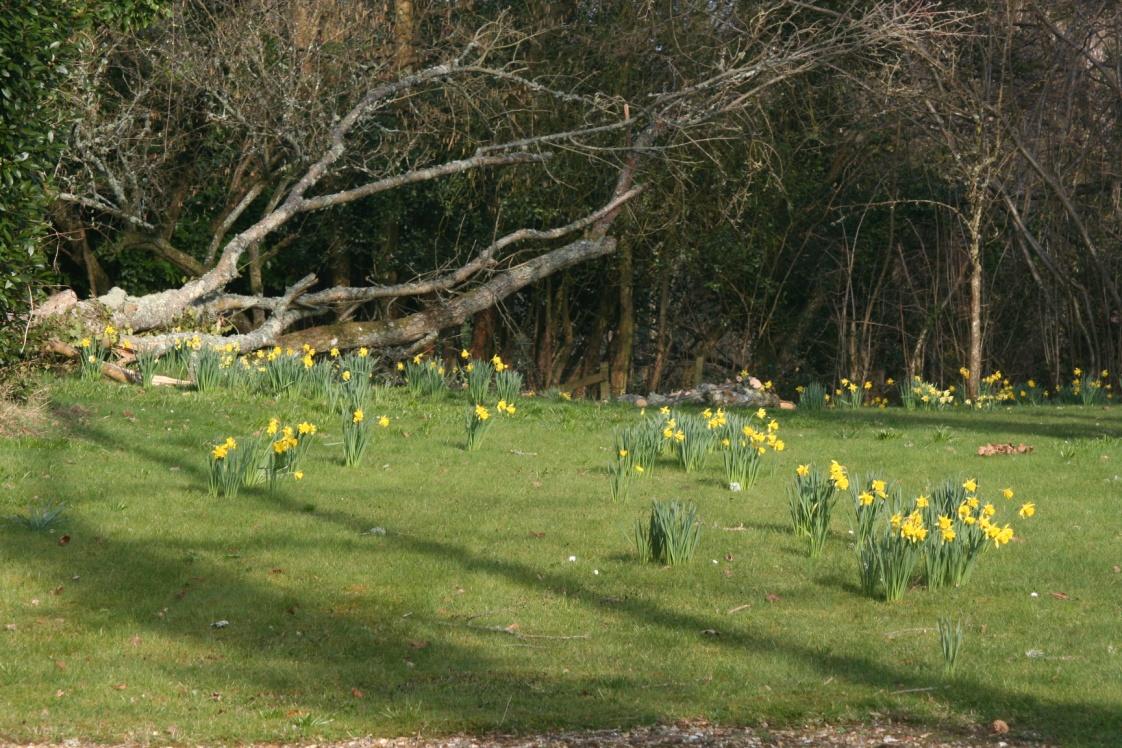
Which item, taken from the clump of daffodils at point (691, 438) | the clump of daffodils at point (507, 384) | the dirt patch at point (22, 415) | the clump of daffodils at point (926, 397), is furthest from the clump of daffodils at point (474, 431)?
the clump of daffodils at point (926, 397)

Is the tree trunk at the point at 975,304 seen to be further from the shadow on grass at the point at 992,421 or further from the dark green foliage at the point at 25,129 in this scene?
the dark green foliage at the point at 25,129

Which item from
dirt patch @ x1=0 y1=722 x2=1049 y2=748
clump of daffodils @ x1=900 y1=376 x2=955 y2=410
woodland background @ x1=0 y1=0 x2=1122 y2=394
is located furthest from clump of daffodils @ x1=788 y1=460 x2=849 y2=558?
Result: woodland background @ x1=0 y1=0 x2=1122 y2=394

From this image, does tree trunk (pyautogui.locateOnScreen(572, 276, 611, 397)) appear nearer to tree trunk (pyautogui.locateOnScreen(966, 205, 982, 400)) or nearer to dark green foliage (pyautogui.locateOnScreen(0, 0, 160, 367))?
tree trunk (pyautogui.locateOnScreen(966, 205, 982, 400))

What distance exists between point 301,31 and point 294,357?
19.0 feet

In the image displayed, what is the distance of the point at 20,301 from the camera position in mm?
11016

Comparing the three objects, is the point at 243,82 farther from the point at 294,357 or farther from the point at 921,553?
the point at 921,553

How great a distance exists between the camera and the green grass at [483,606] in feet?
18.7

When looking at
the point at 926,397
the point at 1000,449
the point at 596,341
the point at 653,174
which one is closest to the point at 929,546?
the point at 1000,449

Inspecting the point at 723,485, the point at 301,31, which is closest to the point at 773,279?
the point at 301,31

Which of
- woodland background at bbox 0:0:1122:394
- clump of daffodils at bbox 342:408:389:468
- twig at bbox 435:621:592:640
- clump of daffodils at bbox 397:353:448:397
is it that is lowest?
twig at bbox 435:621:592:640

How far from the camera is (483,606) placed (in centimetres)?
721

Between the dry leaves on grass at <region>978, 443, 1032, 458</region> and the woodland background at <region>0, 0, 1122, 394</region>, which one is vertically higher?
the woodland background at <region>0, 0, 1122, 394</region>

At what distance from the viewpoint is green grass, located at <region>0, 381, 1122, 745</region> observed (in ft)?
18.7

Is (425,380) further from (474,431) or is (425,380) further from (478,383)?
(474,431)
